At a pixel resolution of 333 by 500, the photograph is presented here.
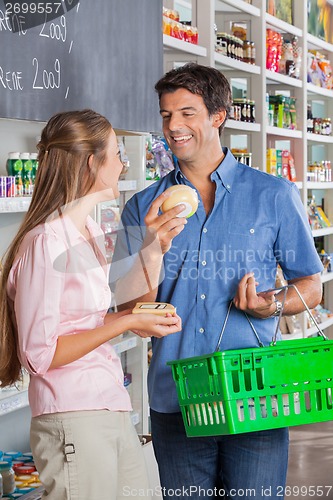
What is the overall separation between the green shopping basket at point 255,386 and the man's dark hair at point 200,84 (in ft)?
2.73

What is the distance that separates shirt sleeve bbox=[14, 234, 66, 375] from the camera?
6.72 ft

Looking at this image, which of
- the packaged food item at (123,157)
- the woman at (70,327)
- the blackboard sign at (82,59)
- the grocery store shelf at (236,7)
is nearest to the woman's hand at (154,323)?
the woman at (70,327)

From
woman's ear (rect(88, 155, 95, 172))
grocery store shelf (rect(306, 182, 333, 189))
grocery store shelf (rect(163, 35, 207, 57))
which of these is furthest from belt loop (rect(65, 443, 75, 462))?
grocery store shelf (rect(306, 182, 333, 189))

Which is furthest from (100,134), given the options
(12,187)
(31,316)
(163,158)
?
(163,158)

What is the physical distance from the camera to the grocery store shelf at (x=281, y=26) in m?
6.42

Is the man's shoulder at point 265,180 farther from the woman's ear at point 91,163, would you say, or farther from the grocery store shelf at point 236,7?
the grocery store shelf at point 236,7

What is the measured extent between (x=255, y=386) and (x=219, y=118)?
931 mm

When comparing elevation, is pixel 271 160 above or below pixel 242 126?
below

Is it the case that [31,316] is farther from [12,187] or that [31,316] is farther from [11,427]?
[11,427]

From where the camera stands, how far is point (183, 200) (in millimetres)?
2516

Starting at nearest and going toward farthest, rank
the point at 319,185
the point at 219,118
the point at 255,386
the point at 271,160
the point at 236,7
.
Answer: the point at 255,386, the point at 219,118, the point at 236,7, the point at 271,160, the point at 319,185

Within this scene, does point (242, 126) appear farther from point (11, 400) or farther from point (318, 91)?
point (11, 400)

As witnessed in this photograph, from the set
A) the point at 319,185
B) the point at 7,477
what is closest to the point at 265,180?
the point at 7,477

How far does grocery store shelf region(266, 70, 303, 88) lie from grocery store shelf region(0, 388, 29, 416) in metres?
3.78
